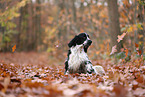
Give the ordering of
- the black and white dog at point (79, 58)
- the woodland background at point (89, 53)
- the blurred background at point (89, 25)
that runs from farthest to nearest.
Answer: the blurred background at point (89, 25) → the black and white dog at point (79, 58) → the woodland background at point (89, 53)

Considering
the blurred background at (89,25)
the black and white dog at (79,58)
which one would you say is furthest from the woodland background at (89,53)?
the black and white dog at (79,58)

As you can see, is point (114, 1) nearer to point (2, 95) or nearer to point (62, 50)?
point (2, 95)

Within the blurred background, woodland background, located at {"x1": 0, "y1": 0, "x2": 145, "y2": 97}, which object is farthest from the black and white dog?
the blurred background

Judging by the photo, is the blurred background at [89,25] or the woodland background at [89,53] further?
the blurred background at [89,25]

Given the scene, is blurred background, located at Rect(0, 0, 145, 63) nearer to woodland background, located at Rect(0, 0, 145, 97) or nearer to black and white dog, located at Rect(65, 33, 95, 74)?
woodland background, located at Rect(0, 0, 145, 97)

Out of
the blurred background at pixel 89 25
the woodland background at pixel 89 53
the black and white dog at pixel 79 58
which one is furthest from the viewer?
the blurred background at pixel 89 25

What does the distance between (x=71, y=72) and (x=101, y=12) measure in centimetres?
1111

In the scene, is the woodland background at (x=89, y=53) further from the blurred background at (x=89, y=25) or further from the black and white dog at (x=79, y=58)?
the black and white dog at (x=79, y=58)

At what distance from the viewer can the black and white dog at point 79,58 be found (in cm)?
506

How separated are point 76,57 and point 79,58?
0.33 ft

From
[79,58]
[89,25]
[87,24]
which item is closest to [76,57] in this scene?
[79,58]

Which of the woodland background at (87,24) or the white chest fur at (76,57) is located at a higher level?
the woodland background at (87,24)

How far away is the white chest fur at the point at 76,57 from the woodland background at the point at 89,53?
0.42m

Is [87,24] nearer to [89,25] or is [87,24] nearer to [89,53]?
[89,25]
